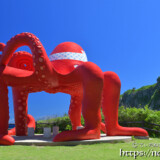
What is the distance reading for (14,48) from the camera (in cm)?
838

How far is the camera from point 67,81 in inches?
325

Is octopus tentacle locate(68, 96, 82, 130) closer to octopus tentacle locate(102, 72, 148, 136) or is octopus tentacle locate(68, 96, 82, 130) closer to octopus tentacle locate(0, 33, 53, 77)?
octopus tentacle locate(102, 72, 148, 136)

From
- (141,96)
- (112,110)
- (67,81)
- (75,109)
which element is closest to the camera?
(67,81)

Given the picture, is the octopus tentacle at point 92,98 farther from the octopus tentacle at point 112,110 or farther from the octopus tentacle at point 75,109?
the octopus tentacle at point 75,109

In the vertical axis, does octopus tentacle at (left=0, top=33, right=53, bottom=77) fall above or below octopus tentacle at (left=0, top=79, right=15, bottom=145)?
above

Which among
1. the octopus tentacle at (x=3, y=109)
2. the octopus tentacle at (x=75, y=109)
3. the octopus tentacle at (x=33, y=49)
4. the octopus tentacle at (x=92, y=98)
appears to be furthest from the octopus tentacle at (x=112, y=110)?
the octopus tentacle at (x=3, y=109)

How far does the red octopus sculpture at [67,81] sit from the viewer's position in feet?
24.0

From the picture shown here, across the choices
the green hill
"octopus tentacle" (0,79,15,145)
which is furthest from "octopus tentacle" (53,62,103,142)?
the green hill

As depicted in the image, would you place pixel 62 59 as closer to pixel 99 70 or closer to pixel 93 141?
pixel 99 70

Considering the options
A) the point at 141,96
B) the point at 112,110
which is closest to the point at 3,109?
the point at 112,110

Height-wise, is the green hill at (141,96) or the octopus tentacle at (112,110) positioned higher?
the green hill at (141,96)

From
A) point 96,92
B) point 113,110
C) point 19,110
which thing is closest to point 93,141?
point 96,92

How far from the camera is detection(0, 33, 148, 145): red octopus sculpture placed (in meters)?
7.32

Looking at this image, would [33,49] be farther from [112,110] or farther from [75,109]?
[75,109]
